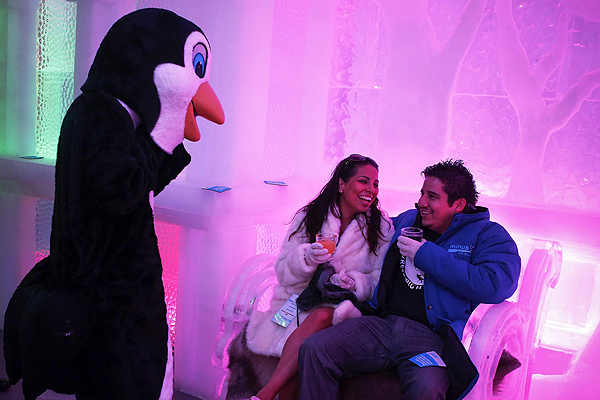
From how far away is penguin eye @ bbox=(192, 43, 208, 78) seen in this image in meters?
1.77

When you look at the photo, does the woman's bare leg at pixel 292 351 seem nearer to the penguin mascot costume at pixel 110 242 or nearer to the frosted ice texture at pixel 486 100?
the penguin mascot costume at pixel 110 242

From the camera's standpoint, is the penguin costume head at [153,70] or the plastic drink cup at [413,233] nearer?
the penguin costume head at [153,70]

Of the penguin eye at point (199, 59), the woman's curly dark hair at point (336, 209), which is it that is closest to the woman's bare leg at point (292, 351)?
the woman's curly dark hair at point (336, 209)

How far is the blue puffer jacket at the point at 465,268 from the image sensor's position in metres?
2.06

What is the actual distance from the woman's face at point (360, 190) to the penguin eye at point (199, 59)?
3.18 feet

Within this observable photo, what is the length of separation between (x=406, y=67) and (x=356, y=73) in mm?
321

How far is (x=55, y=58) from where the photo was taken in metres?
3.27

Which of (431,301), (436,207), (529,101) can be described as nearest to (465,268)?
(431,301)

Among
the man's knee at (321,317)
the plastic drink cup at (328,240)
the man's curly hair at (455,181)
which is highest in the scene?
the man's curly hair at (455,181)

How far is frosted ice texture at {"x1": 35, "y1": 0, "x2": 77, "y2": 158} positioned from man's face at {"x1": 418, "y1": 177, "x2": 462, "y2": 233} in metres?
2.13

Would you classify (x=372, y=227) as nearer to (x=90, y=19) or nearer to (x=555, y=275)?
(x=555, y=275)

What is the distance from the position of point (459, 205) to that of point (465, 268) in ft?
1.14

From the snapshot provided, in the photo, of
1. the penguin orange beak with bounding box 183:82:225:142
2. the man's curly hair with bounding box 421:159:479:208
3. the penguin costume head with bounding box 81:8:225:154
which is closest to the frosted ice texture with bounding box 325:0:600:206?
the man's curly hair with bounding box 421:159:479:208

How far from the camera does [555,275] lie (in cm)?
225
